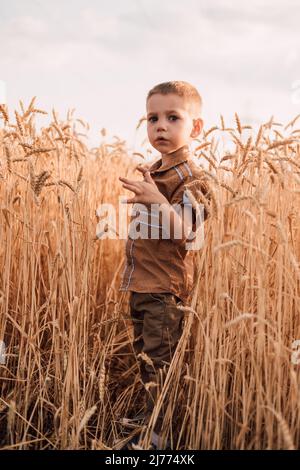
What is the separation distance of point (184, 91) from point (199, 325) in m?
0.74

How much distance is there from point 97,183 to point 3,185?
22.2 inches

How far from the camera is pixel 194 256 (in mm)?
1835

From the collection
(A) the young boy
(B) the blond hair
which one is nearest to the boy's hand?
(A) the young boy

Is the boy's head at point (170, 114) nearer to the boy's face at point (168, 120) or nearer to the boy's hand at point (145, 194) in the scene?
the boy's face at point (168, 120)

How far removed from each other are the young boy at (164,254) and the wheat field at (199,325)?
2.4 inches

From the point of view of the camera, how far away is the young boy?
1.66m

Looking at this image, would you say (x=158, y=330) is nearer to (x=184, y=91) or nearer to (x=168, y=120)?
(x=168, y=120)

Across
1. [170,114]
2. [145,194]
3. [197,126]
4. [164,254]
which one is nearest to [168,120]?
[170,114]

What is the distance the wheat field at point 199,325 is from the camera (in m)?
1.35

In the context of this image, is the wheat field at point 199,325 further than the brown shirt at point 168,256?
No

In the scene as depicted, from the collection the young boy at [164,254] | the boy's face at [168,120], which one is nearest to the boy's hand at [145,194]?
the young boy at [164,254]

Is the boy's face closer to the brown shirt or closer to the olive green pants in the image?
the brown shirt

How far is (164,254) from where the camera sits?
1.69 meters
